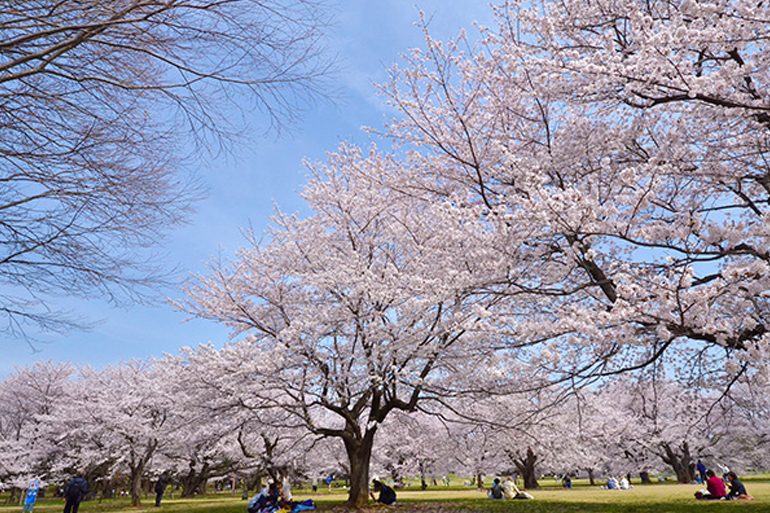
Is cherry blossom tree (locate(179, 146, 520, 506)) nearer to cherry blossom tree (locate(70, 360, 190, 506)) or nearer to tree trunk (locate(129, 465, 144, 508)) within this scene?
cherry blossom tree (locate(70, 360, 190, 506))

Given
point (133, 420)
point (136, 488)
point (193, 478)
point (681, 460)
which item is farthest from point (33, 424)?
point (681, 460)

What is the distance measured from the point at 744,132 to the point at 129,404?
929 inches

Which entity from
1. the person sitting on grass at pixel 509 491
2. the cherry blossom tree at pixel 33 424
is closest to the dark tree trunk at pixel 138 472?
the cherry blossom tree at pixel 33 424

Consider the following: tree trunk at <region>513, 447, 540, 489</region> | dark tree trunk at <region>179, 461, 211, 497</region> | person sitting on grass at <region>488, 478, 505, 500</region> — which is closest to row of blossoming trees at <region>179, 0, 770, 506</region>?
person sitting on grass at <region>488, 478, 505, 500</region>

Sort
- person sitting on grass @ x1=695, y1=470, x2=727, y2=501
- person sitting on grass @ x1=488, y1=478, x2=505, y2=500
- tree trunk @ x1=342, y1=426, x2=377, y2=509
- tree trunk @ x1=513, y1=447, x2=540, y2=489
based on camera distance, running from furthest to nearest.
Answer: tree trunk @ x1=513, y1=447, x2=540, y2=489 → person sitting on grass @ x1=488, y1=478, x2=505, y2=500 → person sitting on grass @ x1=695, y1=470, x2=727, y2=501 → tree trunk @ x1=342, y1=426, x2=377, y2=509

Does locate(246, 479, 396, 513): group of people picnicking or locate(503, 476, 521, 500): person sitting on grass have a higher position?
locate(246, 479, 396, 513): group of people picnicking

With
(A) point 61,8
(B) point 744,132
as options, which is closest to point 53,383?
(A) point 61,8

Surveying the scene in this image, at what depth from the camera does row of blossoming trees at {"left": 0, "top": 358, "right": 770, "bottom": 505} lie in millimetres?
13352

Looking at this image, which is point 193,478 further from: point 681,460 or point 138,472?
point 681,460

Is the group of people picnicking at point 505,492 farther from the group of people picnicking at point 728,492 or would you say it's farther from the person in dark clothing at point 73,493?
the person in dark clothing at point 73,493

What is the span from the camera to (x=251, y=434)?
64.5 feet

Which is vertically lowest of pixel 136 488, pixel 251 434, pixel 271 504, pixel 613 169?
pixel 136 488

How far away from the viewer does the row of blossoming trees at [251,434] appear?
1335 cm

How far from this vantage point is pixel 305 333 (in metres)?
11.7
